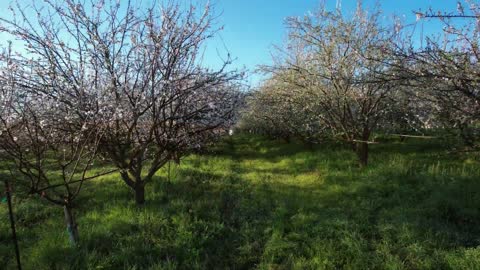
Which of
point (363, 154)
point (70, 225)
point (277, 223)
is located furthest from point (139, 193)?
point (363, 154)

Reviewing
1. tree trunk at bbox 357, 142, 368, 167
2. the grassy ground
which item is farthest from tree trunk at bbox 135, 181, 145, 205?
tree trunk at bbox 357, 142, 368, 167

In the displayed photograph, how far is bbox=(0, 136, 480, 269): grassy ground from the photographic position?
170 inches

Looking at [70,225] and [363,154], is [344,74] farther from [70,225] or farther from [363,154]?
[70,225]

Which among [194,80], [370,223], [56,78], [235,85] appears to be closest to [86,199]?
[56,78]

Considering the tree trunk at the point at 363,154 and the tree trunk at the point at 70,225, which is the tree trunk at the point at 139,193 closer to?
the tree trunk at the point at 70,225

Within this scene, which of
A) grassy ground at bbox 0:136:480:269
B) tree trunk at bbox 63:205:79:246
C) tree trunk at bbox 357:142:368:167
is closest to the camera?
grassy ground at bbox 0:136:480:269

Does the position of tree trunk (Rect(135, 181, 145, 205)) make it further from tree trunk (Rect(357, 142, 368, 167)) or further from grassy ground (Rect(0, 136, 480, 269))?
tree trunk (Rect(357, 142, 368, 167))

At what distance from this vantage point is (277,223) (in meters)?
5.34

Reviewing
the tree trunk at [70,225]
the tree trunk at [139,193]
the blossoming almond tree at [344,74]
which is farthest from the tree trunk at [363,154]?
the tree trunk at [70,225]

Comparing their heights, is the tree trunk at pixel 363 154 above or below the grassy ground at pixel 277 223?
above

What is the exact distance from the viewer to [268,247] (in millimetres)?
4625

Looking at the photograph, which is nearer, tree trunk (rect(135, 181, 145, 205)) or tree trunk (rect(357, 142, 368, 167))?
tree trunk (rect(135, 181, 145, 205))

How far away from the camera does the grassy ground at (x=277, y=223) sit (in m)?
4.32

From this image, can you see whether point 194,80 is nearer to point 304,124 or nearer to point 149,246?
point 149,246
